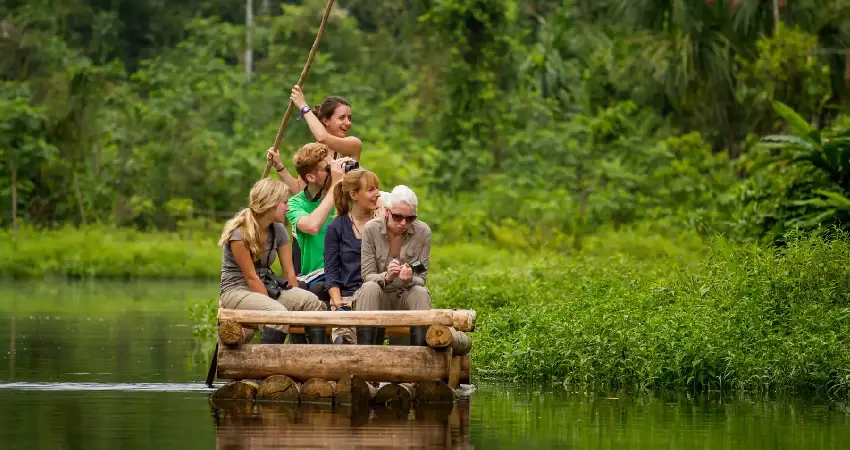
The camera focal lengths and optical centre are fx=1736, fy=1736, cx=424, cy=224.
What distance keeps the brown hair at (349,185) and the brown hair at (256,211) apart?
0.57m

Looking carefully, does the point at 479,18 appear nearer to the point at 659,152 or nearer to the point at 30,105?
the point at 659,152

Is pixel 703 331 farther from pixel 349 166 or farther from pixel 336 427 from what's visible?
pixel 336 427

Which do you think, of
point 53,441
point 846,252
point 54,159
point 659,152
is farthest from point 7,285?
point 53,441

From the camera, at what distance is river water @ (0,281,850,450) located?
10227mm

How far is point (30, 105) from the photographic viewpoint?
40656 mm

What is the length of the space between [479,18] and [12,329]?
77.5 feet

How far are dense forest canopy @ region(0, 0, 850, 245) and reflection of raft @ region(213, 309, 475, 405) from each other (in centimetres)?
1613

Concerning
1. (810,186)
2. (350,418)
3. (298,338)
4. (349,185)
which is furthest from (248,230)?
(810,186)

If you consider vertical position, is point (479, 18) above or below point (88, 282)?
above

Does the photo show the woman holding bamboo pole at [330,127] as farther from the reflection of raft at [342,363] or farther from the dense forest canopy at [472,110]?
the dense forest canopy at [472,110]

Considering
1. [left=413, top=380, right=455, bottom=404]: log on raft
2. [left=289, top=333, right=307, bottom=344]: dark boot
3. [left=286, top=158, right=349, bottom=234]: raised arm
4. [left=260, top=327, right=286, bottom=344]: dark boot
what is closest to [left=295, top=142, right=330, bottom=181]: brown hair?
[left=286, top=158, right=349, bottom=234]: raised arm

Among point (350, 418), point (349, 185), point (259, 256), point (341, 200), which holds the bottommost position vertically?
point (350, 418)

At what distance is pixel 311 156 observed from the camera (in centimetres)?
1403

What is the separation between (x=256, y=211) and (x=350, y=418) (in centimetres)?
225
